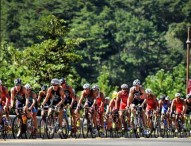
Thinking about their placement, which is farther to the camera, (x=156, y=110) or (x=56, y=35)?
(x=56, y=35)

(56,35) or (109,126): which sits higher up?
(56,35)

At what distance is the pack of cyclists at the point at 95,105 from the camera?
26569 millimetres

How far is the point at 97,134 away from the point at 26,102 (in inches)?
150

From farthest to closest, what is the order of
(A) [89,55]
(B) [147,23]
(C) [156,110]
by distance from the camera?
(B) [147,23] → (A) [89,55] → (C) [156,110]

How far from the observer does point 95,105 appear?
2936 cm

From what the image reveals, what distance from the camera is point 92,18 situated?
449 feet

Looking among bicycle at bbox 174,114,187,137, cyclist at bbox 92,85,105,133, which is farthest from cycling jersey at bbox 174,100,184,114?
cyclist at bbox 92,85,105,133

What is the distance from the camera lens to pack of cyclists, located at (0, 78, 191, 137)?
26.6 meters

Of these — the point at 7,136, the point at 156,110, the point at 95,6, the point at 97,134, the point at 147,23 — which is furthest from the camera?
the point at 95,6

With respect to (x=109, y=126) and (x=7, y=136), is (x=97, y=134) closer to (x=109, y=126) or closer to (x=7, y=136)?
(x=109, y=126)

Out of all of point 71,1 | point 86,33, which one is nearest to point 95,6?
point 71,1

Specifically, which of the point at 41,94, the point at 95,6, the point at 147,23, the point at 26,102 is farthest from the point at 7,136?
the point at 95,6

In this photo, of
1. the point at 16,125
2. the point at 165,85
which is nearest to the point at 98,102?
the point at 16,125

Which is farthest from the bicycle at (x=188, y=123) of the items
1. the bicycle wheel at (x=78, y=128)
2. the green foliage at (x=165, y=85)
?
the green foliage at (x=165, y=85)
